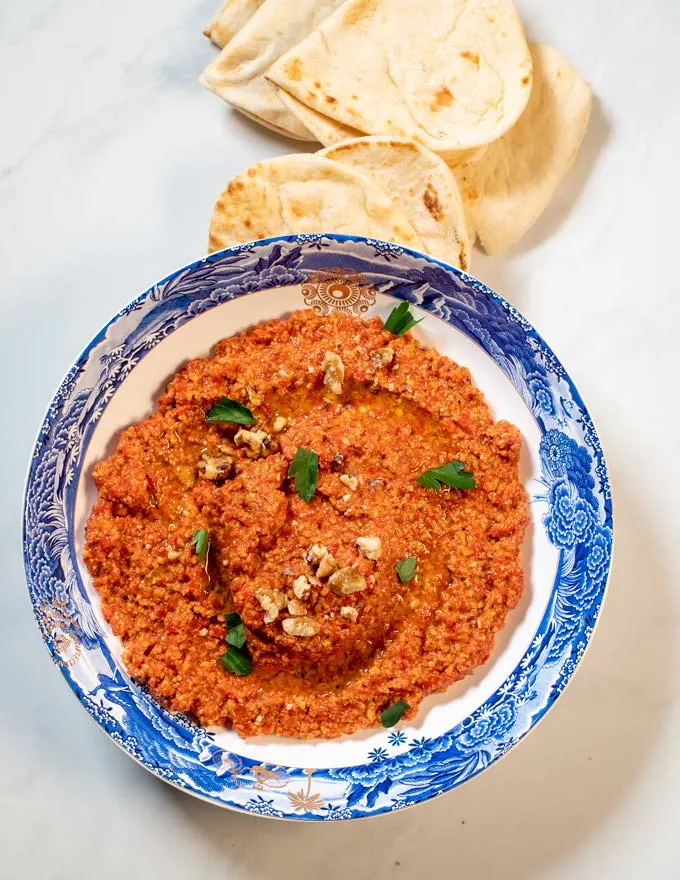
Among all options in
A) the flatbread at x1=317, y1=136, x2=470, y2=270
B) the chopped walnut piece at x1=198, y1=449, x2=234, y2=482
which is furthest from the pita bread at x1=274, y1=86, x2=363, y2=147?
the chopped walnut piece at x1=198, y1=449, x2=234, y2=482

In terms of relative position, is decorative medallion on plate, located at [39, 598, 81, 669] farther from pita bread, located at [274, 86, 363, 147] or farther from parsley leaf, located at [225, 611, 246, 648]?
pita bread, located at [274, 86, 363, 147]

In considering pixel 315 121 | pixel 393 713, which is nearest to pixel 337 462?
pixel 393 713

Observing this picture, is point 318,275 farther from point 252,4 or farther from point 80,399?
point 252,4

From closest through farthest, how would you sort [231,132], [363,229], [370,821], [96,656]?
[96,656] → [363,229] → [370,821] → [231,132]

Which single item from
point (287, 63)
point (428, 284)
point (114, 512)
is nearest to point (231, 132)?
point (287, 63)

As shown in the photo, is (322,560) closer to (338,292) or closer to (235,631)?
(235,631)

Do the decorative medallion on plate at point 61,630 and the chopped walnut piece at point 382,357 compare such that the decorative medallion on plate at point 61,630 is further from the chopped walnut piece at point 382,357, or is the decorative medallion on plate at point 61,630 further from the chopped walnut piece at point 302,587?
the chopped walnut piece at point 382,357
